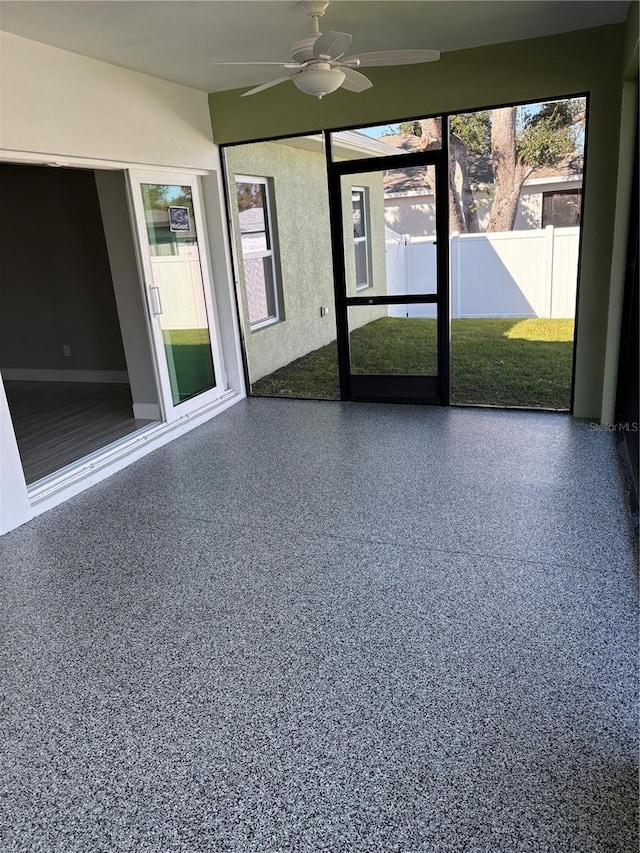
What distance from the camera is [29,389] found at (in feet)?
21.7

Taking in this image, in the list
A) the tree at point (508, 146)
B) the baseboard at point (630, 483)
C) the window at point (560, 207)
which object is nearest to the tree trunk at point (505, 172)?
the tree at point (508, 146)

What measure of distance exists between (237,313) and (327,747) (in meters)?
4.64

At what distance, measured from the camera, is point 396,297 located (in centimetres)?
531

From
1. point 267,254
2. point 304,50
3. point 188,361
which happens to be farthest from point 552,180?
point 304,50

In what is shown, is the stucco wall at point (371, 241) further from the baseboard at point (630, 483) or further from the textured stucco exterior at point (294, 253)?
the baseboard at point (630, 483)

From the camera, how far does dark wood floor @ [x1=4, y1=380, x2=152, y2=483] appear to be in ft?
15.1

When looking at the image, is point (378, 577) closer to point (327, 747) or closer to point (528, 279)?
point (327, 747)

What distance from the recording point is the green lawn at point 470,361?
5523 millimetres

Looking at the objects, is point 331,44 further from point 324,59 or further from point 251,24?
point 251,24

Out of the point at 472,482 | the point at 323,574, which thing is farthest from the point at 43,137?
the point at 472,482

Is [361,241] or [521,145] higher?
[521,145]

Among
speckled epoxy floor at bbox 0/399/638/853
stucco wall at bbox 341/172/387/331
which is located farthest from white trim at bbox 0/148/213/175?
speckled epoxy floor at bbox 0/399/638/853

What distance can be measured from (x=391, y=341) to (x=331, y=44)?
3.05 meters

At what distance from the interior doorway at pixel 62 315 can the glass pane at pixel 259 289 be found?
1.45 m
